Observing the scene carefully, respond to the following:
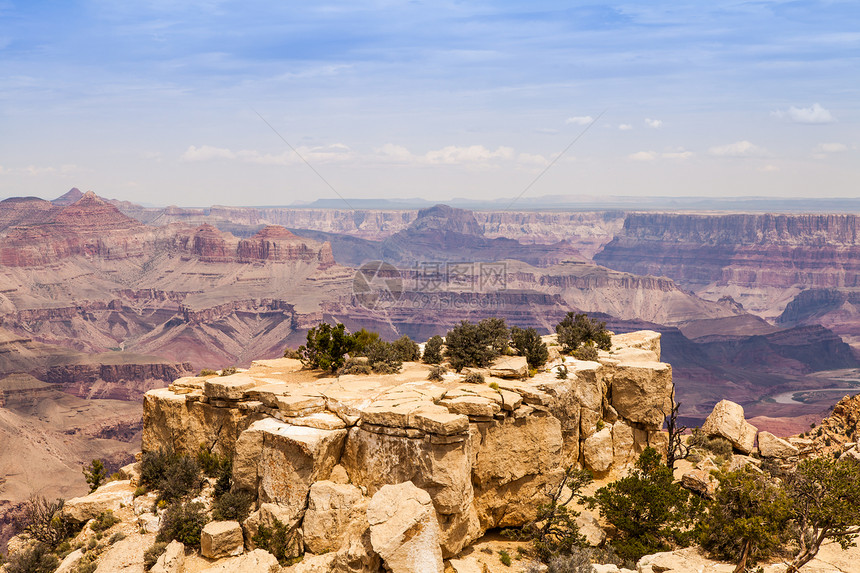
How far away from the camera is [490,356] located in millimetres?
24703

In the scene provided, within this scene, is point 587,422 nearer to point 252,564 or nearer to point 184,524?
point 252,564

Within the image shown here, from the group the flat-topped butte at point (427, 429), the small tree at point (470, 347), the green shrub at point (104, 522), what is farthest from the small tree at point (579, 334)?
the green shrub at point (104, 522)

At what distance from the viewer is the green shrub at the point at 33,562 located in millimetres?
18734

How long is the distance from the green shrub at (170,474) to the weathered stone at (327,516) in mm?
5442

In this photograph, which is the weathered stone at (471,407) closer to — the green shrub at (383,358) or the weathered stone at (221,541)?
the green shrub at (383,358)

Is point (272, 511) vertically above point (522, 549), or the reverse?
point (272, 511)

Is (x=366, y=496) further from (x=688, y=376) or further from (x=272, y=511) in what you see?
(x=688, y=376)

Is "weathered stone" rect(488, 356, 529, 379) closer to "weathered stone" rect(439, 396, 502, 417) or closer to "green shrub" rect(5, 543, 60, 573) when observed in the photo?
"weathered stone" rect(439, 396, 502, 417)

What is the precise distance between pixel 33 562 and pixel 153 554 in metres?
4.42

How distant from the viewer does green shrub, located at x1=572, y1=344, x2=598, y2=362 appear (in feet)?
88.0

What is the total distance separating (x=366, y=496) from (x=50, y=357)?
587 feet

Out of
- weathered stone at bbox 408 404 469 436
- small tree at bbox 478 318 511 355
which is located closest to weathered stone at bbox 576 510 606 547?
weathered stone at bbox 408 404 469 436

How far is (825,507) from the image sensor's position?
16.7 meters

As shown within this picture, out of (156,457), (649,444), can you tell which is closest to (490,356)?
(649,444)
